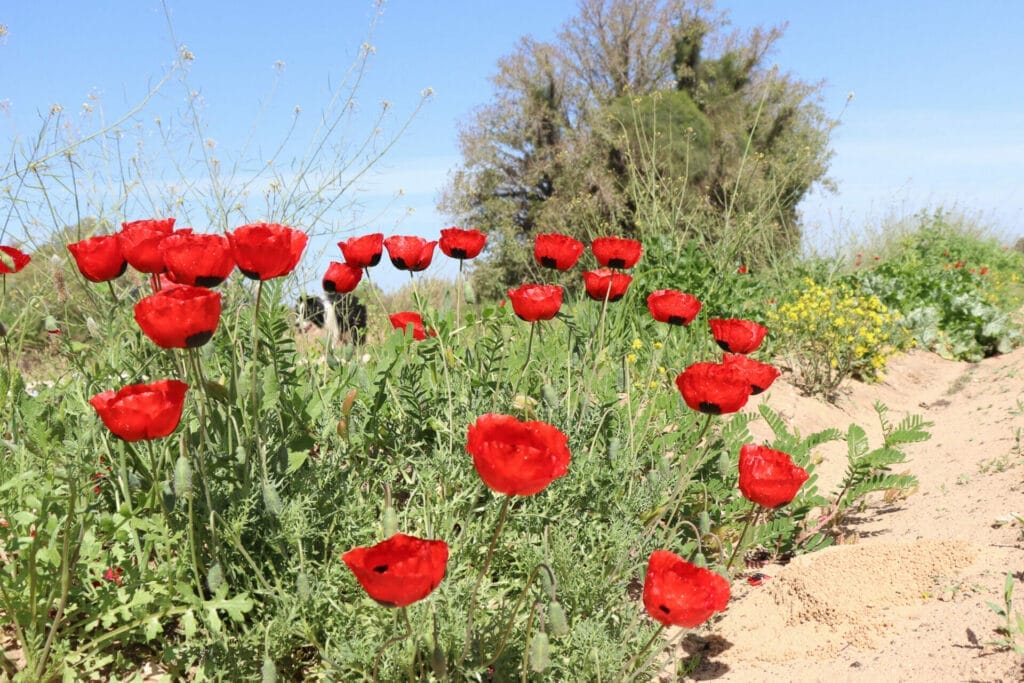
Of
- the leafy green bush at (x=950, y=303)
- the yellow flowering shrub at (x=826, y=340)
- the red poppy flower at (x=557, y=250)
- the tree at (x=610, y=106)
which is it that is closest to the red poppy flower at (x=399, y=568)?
the red poppy flower at (x=557, y=250)

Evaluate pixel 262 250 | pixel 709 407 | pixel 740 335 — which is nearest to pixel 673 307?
pixel 740 335

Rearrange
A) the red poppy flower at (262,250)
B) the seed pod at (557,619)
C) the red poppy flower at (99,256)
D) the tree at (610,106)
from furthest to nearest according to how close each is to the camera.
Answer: the tree at (610,106) < the red poppy flower at (99,256) < the red poppy flower at (262,250) < the seed pod at (557,619)

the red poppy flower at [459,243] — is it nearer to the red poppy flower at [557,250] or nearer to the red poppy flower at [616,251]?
the red poppy flower at [557,250]

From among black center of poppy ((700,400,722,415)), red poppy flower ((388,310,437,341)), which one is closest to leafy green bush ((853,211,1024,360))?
red poppy flower ((388,310,437,341))

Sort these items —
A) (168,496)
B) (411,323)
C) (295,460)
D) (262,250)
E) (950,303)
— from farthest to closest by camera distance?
1. (950,303)
2. (411,323)
3. (295,460)
4. (168,496)
5. (262,250)

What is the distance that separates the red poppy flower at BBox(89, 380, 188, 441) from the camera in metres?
1.58

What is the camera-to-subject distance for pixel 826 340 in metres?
5.58

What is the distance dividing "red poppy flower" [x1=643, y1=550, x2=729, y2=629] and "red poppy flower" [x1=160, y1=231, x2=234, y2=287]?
106 cm

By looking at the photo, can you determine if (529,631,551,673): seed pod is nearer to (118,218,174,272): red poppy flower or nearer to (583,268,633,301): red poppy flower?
(118,218,174,272): red poppy flower

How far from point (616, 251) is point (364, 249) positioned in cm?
74

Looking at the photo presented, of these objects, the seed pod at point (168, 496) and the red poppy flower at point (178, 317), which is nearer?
the red poppy flower at point (178, 317)

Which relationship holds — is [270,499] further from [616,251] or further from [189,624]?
[616,251]

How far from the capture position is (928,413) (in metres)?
5.54

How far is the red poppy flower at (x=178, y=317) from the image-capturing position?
60.6 inches
